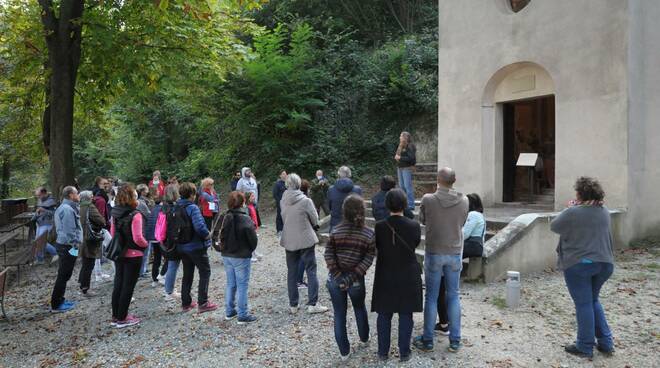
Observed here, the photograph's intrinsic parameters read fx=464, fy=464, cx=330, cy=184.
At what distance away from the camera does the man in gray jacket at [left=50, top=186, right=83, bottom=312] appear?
7.08 metres

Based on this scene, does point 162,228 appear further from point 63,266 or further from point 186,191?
point 63,266

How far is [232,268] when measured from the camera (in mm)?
6051

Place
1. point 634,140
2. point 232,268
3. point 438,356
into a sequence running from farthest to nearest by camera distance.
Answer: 1. point 634,140
2. point 232,268
3. point 438,356

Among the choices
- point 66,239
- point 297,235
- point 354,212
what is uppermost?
point 354,212

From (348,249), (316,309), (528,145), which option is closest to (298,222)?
(316,309)

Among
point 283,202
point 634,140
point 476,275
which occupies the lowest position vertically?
point 476,275

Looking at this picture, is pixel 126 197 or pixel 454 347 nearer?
pixel 454 347

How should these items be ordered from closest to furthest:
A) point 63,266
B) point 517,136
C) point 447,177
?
point 447,177
point 63,266
point 517,136

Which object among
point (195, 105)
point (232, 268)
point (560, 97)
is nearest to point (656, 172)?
point (560, 97)

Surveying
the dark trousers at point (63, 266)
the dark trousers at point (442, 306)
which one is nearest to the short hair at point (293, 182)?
the dark trousers at point (442, 306)

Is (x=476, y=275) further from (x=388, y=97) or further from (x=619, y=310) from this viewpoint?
(x=388, y=97)

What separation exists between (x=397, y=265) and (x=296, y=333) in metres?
1.94

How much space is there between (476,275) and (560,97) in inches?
191

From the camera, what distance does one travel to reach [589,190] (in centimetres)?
459
